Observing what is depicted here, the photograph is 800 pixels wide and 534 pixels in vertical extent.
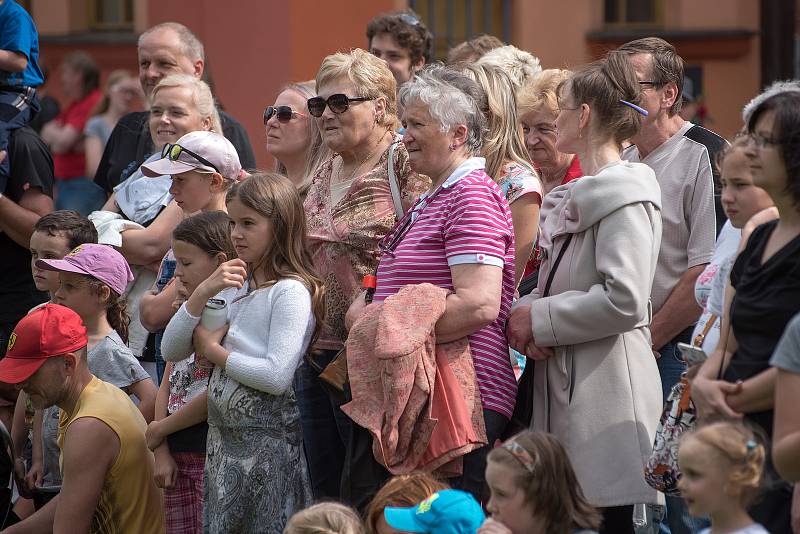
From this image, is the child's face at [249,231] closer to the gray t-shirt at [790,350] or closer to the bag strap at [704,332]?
the bag strap at [704,332]

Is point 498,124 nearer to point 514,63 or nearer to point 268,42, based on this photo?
point 514,63

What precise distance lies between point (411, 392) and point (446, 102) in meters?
0.98

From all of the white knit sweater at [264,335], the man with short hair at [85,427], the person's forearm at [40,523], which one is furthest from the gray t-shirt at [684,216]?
the person's forearm at [40,523]

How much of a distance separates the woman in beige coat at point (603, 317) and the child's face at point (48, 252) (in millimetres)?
2094

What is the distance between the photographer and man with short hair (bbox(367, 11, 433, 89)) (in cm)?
654

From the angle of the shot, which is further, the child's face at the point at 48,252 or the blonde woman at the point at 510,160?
the child's face at the point at 48,252

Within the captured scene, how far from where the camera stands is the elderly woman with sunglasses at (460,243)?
163 inches

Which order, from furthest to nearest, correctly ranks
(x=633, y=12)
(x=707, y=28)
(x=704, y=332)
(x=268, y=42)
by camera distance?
(x=633, y=12), (x=707, y=28), (x=268, y=42), (x=704, y=332)

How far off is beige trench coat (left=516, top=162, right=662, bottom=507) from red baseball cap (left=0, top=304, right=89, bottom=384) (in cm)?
168

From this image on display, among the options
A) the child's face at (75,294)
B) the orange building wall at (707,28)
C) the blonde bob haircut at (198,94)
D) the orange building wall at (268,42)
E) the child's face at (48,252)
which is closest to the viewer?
the child's face at (75,294)

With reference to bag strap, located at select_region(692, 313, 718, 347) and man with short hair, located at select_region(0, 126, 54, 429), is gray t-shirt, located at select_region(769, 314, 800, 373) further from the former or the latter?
man with short hair, located at select_region(0, 126, 54, 429)

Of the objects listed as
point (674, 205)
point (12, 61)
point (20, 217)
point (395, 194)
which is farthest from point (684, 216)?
point (12, 61)

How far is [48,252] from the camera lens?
215 inches


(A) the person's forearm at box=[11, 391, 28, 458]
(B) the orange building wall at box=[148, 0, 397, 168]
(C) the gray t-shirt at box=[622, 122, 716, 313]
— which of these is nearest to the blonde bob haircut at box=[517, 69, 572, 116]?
(C) the gray t-shirt at box=[622, 122, 716, 313]
